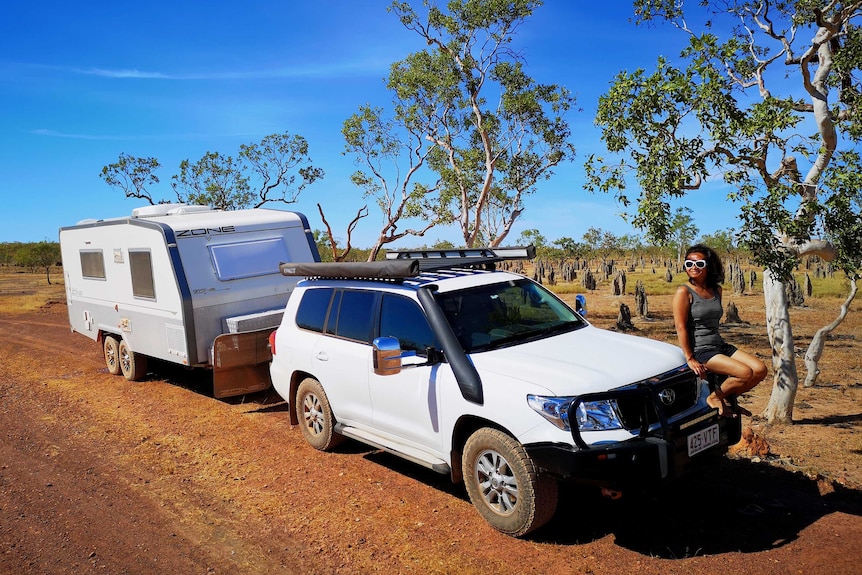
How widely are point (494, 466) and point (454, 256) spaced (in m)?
2.65

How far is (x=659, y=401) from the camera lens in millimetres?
4246

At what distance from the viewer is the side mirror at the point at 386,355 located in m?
4.80

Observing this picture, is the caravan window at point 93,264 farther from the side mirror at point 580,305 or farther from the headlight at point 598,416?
the headlight at point 598,416

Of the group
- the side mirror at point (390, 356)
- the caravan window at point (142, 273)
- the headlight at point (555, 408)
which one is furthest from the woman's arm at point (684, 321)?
the caravan window at point (142, 273)

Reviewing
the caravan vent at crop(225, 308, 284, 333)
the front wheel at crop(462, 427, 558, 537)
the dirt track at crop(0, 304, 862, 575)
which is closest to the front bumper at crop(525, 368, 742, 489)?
the front wheel at crop(462, 427, 558, 537)

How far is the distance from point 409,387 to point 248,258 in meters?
5.17

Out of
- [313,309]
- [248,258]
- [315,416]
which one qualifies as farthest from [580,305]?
[248,258]

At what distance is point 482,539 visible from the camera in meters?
4.46

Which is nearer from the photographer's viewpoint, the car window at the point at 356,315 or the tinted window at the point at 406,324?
the tinted window at the point at 406,324

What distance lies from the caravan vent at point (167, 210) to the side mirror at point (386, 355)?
23.0ft

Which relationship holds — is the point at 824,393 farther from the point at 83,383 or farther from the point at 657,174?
the point at 83,383

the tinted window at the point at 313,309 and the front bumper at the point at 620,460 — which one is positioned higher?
the tinted window at the point at 313,309

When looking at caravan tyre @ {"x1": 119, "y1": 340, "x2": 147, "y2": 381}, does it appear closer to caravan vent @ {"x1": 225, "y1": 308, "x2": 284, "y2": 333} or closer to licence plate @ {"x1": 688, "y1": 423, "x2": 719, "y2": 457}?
caravan vent @ {"x1": 225, "y1": 308, "x2": 284, "y2": 333}

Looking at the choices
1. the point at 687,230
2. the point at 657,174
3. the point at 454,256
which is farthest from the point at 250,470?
the point at 687,230
